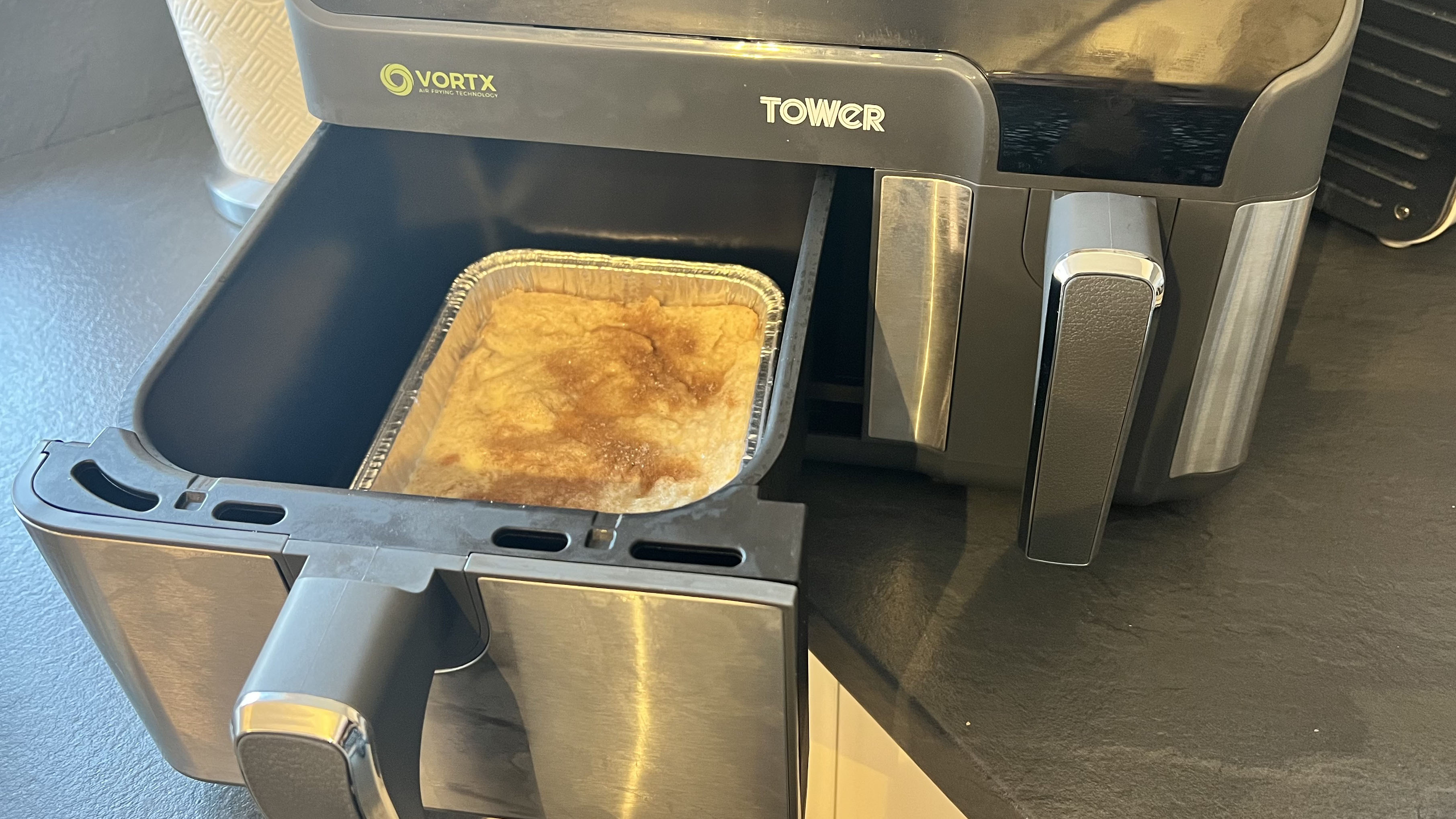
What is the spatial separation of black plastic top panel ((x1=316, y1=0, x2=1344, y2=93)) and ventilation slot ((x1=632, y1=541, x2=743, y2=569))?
23cm

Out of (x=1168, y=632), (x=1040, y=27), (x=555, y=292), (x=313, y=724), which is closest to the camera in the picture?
(x=313, y=724)

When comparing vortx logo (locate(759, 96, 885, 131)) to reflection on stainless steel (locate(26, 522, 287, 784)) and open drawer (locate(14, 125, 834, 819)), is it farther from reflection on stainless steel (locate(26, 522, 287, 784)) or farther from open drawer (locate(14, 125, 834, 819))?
reflection on stainless steel (locate(26, 522, 287, 784))

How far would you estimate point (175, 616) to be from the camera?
0.43m

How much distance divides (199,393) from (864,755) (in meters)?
0.38

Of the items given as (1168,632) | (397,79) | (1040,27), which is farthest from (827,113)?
A: (1168,632)

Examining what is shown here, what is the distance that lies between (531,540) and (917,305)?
231 mm

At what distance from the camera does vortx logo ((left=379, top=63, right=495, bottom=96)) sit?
52 centimetres

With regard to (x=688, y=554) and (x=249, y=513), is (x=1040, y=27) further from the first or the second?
(x=249, y=513)

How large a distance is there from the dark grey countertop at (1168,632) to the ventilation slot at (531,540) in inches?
6.8

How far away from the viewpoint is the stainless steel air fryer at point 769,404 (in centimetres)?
39

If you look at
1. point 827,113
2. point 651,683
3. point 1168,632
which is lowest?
point 1168,632

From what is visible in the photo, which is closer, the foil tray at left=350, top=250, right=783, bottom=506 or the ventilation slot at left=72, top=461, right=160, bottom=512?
the ventilation slot at left=72, top=461, right=160, bottom=512

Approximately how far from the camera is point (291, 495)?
42 cm

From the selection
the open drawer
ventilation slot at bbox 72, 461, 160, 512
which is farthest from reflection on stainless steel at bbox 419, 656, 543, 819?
ventilation slot at bbox 72, 461, 160, 512
